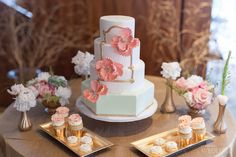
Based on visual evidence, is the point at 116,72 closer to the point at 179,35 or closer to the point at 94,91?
the point at 94,91

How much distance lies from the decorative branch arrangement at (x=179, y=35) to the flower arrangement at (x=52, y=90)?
1348 mm

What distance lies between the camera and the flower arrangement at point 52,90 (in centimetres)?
173

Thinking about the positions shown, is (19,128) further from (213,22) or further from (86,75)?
(213,22)

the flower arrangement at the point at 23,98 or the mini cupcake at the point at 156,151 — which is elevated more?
the flower arrangement at the point at 23,98

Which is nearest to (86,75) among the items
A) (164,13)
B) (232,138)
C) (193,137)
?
(193,137)

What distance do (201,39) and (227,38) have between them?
8.4 inches

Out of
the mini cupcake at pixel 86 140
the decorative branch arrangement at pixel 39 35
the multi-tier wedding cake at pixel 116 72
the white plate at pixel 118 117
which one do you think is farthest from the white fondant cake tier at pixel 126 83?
the decorative branch arrangement at pixel 39 35

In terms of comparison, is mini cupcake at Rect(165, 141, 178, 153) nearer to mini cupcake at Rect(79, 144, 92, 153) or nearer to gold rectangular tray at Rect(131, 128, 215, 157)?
gold rectangular tray at Rect(131, 128, 215, 157)

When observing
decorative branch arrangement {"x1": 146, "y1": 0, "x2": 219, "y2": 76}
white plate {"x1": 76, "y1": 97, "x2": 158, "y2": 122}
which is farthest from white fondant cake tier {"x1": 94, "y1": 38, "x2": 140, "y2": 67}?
decorative branch arrangement {"x1": 146, "y1": 0, "x2": 219, "y2": 76}

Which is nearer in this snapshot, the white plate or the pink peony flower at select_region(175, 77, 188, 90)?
the white plate

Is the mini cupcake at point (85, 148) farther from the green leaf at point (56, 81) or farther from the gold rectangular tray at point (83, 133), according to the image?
the green leaf at point (56, 81)

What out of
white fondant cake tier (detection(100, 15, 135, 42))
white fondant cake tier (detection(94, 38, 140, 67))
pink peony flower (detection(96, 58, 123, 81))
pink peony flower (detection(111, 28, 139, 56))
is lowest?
pink peony flower (detection(96, 58, 123, 81))

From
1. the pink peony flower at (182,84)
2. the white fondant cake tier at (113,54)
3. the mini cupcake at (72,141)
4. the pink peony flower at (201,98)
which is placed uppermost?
the white fondant cake tier at (113,54)

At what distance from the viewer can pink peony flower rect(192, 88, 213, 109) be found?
1677mm
